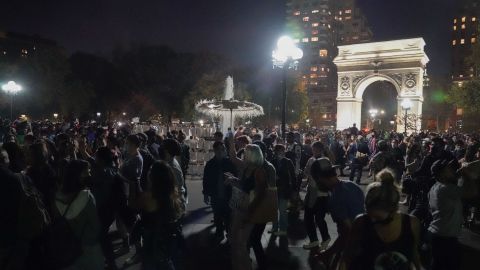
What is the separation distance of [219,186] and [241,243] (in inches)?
111

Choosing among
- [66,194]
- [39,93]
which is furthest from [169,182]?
[39,93]

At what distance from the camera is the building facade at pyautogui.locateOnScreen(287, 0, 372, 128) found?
135 metres

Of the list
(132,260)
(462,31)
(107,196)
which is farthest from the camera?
(462,31)

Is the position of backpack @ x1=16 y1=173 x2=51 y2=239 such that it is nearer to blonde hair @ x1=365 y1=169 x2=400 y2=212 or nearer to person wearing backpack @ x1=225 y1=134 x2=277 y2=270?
person wearing backpack @ x1=225 y1=134 x2=277 y2=270

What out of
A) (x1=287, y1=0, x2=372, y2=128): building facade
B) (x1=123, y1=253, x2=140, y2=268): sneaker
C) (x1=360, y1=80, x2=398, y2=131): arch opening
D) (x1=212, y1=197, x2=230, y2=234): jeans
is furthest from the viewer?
(x1=287, y1=0, x2=372, y2=128): building facade

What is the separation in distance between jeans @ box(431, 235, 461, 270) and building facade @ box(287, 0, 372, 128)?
12137cm

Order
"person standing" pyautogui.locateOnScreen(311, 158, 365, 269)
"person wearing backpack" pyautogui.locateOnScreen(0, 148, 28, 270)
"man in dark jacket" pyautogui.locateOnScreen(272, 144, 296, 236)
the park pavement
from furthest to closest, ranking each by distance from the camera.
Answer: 1. "man in dark jacket" pyautogui.locateOnScreen(272, 144, 296, 236)
2. the park pavement
3. "person standing" pyautogui.locateOnScreen(311, 158, 365, 269)
4. "person wearing backpack" pyautogui.locateOnScreen(0, 148, 28, 270)

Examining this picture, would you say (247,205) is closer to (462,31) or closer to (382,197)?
(382,197)

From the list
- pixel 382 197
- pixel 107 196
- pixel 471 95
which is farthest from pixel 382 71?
pixel 382 197

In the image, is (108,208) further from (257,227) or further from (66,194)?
(257,227)

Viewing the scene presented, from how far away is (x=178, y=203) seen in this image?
4.61 metres

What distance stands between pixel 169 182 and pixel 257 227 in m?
1.50

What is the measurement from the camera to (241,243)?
525 cm

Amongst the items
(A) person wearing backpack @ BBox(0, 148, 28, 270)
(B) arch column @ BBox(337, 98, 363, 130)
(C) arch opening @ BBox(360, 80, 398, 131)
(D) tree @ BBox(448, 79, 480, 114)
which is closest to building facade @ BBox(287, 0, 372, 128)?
(C) arch opening @ BBox(360, 80, 398, 131)
